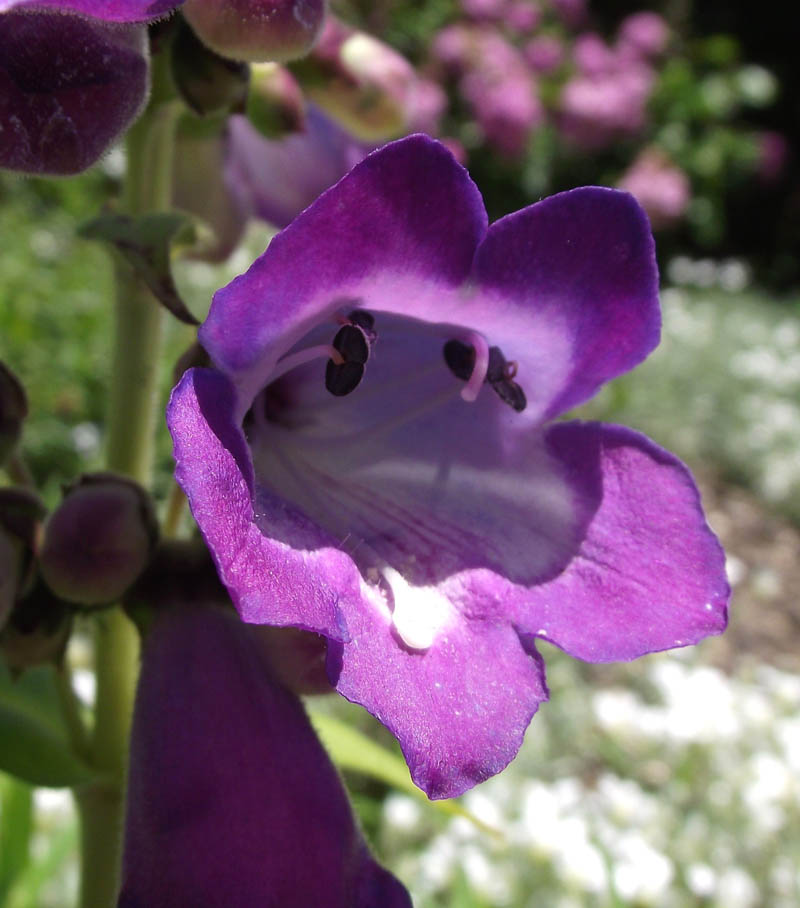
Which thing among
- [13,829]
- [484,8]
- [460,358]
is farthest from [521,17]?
[460,358]

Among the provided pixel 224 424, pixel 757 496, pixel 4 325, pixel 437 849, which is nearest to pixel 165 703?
pixel 224 424

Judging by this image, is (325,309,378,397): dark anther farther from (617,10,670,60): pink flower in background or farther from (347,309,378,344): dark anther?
(617,10,670,60): pink flower in background

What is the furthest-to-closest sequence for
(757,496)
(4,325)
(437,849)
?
(757,496) → (4,325) → (437,849)

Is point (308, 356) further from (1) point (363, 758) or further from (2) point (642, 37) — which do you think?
(2) point (642, 37)

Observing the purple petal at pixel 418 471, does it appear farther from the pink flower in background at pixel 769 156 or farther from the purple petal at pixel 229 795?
the pink flower in background at pixel 769 156

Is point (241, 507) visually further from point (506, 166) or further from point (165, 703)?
point (506, 166)

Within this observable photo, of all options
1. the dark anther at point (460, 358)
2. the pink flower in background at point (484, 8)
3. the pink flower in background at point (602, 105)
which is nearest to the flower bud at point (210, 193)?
the dark anther at point (460, 358)
